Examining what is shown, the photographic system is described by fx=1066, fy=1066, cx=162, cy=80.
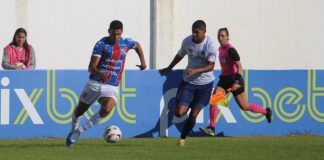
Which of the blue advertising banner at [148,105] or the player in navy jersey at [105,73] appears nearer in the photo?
the player in navy jersey at [105,73]

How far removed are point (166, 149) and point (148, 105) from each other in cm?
386

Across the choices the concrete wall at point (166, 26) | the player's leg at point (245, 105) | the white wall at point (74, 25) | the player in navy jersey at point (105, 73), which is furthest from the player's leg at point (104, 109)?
the white wall at point (74, 25)

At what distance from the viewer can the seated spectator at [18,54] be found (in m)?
20.1

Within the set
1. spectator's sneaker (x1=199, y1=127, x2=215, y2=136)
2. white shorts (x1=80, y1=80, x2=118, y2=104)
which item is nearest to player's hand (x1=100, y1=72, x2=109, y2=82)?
white shorts (x1=80, y1=80, x2=118, y2=104)

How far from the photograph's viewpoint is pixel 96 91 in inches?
656

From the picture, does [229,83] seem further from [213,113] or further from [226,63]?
[213,113]

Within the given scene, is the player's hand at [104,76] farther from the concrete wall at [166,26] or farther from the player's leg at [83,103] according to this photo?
the concrete wall at [166,26]

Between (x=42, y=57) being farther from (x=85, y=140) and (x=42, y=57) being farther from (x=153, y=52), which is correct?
(x=85, y=140)

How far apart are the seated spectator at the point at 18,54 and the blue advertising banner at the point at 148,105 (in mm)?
612

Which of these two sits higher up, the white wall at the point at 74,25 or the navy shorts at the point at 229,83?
the white wall at the point at 74,25

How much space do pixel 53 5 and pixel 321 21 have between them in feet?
23.9

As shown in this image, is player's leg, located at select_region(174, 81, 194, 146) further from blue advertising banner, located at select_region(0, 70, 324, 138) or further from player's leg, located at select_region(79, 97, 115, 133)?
blue advertising banner, located at select_region(0, 70, 324, 138)

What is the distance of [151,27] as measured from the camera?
87.2 feet

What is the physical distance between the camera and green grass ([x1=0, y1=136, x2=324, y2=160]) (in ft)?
49.8
